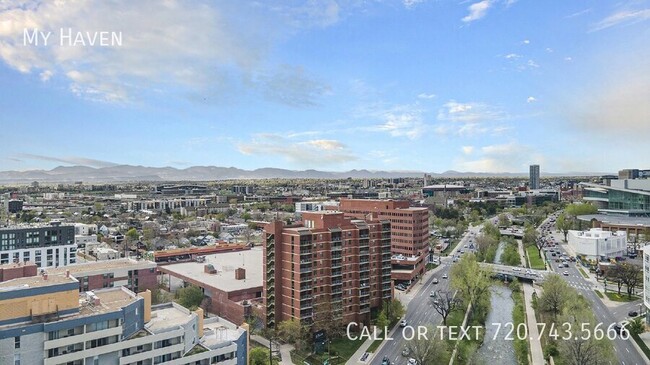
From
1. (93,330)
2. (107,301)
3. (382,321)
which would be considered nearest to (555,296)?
(382,321)

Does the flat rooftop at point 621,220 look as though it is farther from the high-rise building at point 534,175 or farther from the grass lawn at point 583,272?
the high-rise building at point 534,175

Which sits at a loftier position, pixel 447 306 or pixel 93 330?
pixel 93 330

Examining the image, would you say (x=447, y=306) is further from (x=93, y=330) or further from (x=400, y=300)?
(x=93, y=330)

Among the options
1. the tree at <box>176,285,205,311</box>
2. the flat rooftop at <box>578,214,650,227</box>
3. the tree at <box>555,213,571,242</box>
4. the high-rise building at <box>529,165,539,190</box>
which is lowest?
the tree at <box>176,285,205,311</box>

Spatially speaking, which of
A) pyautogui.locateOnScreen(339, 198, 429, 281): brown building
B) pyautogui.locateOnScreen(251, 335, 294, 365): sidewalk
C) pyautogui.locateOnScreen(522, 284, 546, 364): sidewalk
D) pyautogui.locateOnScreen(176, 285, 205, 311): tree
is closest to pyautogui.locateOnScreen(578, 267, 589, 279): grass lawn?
pyautogui.locateOnScreen(522, 284, 546, 364): sidewalk

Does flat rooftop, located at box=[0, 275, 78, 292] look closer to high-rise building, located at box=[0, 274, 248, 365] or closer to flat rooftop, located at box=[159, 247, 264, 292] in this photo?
high-rise building, located at box=[0, 274, 248, 365]

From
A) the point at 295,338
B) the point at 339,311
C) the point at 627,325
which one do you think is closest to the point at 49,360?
the point at 295,338

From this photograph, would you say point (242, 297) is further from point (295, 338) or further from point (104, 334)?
point (104, 334)
